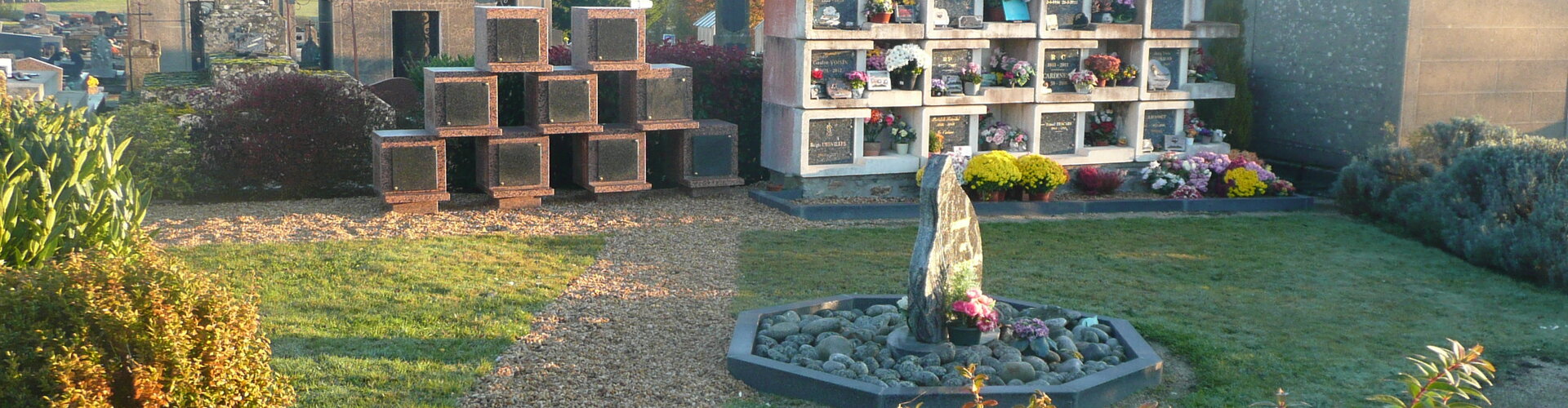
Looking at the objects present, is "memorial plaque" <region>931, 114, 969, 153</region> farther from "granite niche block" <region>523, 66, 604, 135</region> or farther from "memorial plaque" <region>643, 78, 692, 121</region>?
"granite niche block" <region>523, 66, 604, 135</region>

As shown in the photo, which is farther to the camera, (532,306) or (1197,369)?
(532,306)

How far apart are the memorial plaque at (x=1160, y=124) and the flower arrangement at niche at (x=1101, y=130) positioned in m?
0.31

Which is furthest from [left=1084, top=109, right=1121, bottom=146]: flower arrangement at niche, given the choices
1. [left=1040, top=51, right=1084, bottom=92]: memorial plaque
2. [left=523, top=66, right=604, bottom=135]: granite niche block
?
[left=523, top=66, right=604, bottom=135]: granite niche block

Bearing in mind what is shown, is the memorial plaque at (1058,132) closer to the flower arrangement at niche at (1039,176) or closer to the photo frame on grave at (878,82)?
the flower arrangement at niche at (1039,176)

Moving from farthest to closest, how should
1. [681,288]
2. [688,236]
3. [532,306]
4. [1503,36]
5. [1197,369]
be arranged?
[1503,36] → [688,236] → [681,288] → [532,306] → [1197,369]

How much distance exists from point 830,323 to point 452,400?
6.80 feet

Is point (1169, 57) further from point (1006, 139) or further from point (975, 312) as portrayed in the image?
point (975, 312)

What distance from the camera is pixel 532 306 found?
25.7ft

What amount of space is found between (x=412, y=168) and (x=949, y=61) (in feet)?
15.5

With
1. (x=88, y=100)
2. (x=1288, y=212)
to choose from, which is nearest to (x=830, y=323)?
(x=1288, y=212)

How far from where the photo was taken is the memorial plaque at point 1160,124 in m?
13.0

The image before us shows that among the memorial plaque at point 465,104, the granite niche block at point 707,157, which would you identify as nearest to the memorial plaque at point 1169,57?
the granite niche block at point 707,157

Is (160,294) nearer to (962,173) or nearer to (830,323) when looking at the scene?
(830,323)

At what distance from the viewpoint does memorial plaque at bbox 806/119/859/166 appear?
38.2 ft
